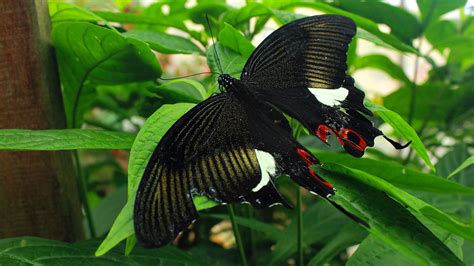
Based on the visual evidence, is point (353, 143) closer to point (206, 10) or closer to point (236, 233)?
point (236, 233)

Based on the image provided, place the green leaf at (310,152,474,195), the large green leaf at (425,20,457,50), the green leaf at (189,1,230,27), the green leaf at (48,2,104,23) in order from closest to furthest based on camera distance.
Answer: the green leaf at (310,152,474,195), the green leaf at (48,2,104,23), the green leaf at (189,1,230,27), the large green leaf at (425,20,457,50)

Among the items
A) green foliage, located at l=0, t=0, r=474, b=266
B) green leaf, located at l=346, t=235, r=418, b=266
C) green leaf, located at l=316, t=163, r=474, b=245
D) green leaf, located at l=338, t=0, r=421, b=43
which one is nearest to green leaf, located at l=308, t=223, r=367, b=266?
green foliage, located at l=0, t=0, r=474, b=266

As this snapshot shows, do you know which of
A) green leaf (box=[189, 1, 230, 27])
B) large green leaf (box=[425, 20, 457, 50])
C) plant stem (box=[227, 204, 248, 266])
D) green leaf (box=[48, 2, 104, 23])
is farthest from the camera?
large green leaf (box=[425, 20, 457, 50])

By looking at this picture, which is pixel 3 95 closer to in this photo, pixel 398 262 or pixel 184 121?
pixel 184 121

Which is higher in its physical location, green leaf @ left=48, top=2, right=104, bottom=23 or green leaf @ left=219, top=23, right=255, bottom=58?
green leaf @ left=219, top=23, right=255, bottom=58

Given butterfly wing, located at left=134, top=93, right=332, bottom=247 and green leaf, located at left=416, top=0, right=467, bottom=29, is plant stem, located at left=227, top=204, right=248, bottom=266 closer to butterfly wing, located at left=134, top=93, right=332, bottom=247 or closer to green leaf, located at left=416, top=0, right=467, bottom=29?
butterfly wing, located at left=134, top=93, right=332, bottom=247

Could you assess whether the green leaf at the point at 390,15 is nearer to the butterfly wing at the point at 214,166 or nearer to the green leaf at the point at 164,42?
the green leaf at the point at 164,42

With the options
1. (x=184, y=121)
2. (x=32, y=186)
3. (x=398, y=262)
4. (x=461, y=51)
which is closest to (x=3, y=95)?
(x=32, y=186)
